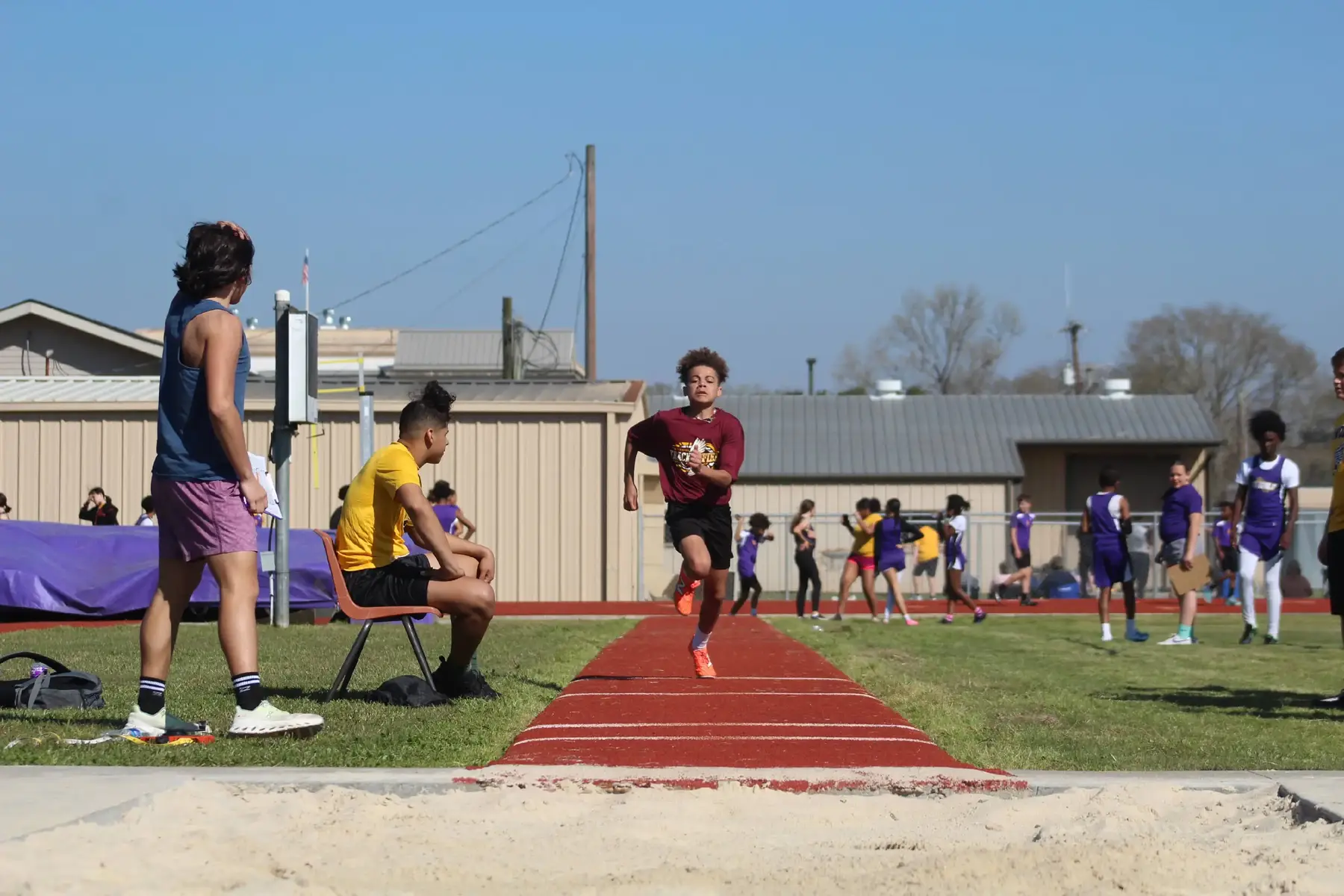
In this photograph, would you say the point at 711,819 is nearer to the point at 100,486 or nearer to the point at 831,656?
the point at 831,656

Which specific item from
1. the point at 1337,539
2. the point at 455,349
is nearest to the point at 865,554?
the point at 1337,539

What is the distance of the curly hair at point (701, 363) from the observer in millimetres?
8977

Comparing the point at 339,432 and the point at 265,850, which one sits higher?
the point at 339,432

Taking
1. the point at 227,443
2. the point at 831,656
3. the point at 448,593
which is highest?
the point at 227,443

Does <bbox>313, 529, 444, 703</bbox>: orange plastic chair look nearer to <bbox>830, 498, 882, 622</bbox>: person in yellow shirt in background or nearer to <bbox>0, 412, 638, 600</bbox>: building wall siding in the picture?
<bbox>830, 498, 882, 622</bbox>: person in yellow shirt in background

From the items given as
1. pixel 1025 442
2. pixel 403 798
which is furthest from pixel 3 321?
pixel 403 798

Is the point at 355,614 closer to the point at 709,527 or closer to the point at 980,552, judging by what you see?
the point at 709,527

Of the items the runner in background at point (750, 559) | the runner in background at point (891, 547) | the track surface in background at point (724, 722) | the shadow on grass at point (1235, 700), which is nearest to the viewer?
the track surface in background at point (724, 722)

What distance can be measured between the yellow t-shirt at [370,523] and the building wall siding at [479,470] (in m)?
17.8

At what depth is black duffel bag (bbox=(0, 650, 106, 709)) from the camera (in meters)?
7.30

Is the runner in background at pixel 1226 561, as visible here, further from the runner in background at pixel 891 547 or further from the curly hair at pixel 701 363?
the curly hair at pixel 701 363

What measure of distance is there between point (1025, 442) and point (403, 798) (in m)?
38.2

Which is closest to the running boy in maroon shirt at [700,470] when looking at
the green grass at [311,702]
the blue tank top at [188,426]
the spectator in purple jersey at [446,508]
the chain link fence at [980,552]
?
the green grass at [311,702]

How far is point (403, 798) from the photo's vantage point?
5.07m
